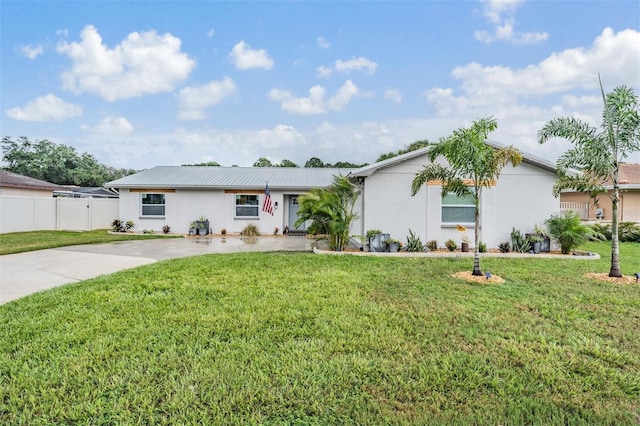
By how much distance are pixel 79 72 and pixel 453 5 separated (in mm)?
16449

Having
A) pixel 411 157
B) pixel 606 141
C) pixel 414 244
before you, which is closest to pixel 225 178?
pixel 411 157

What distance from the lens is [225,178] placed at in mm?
18156

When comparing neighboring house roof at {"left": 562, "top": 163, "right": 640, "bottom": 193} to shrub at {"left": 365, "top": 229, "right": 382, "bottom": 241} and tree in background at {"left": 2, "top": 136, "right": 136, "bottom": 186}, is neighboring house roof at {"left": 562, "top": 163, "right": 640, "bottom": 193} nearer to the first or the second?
shrub at {"left": 365, "top": 229, "right": 382, "bottom": 241}

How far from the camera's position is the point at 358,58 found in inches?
597

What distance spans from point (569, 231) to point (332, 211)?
7356 mm

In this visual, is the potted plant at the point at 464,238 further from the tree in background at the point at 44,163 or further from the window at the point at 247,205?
the tree in background at the point at 44,163

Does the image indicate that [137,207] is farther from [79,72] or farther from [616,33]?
[616,33]

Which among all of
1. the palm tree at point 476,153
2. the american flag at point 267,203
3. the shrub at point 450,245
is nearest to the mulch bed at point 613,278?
the palm tree at point 476,153

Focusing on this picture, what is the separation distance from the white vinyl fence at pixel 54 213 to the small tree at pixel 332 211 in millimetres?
14517

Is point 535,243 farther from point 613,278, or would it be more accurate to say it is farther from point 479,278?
point 479,278

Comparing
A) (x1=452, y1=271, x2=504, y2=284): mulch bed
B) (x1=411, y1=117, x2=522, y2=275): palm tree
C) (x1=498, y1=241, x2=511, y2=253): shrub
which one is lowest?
(x1=452, y1=271, x2=504, y2=284): mulch bed

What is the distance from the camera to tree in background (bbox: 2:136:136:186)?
38.2m

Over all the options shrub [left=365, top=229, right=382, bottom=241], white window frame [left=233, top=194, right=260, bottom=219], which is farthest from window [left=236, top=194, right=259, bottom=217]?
shrub [left=365, top=229, right=382, bottom=241]

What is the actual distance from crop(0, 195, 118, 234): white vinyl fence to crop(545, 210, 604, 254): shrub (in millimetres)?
21858
